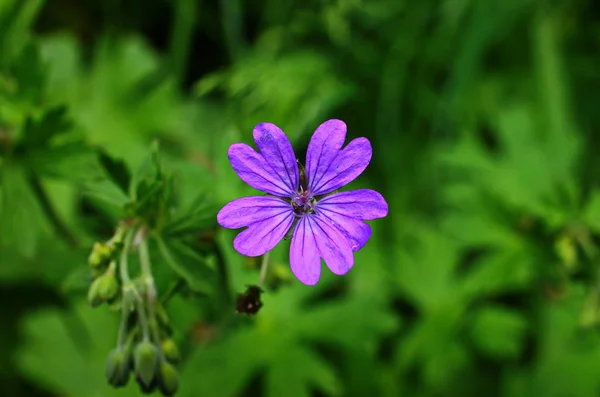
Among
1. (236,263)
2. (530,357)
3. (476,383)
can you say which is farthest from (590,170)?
(236,263)

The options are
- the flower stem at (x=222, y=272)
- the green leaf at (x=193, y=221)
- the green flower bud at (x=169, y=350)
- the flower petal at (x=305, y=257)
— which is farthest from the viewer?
the flower stem at (x=222, y=272)

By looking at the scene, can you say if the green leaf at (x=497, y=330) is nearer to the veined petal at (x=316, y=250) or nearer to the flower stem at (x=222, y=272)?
the flower stem at (x=222, y=272)

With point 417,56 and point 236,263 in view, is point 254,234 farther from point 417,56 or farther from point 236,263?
point 417,56

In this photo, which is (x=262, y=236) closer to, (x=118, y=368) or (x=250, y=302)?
(x=250, y=302)

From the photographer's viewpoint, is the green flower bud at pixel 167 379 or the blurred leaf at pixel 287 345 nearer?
the green flower bud at pixel 167 379

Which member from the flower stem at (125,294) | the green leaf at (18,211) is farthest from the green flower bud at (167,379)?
the green leaf at (18,211)

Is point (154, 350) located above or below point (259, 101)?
below

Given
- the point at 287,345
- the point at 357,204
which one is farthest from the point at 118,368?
the point at 287,345
